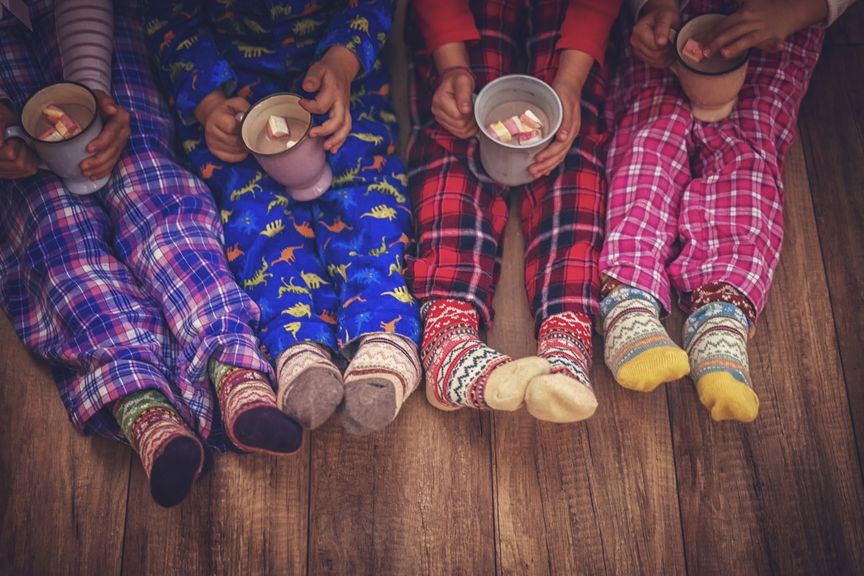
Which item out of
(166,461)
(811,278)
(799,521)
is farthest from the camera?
(811,278)

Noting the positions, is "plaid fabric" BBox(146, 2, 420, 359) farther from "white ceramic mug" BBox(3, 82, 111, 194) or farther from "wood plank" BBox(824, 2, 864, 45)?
"wood plank" BBox(824, 2, 864, 45)

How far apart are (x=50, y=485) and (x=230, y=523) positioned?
11.5 inches

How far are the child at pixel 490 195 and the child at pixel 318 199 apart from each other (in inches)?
1.9

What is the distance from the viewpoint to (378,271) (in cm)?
101

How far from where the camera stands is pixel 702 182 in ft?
3.46

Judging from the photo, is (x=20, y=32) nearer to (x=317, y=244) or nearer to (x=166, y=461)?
(x=317, y=244)

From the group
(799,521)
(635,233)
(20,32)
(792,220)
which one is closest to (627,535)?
(799,521)

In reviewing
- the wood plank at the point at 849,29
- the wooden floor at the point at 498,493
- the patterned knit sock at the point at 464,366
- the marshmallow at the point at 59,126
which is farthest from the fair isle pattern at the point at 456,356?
the wood plank at the point at 849,29

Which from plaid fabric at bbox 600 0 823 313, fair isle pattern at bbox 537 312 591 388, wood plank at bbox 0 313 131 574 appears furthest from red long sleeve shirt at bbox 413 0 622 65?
wood plank at bbox 0 313 131 574

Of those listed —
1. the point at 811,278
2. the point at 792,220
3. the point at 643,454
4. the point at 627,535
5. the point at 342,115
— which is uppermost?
the point at 342,115

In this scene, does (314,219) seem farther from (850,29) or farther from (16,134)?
(850,29)

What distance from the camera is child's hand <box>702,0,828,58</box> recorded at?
3.16 ft

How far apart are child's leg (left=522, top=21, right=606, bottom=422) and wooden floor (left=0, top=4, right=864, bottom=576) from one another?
116mm

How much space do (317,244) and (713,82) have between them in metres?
0.64
